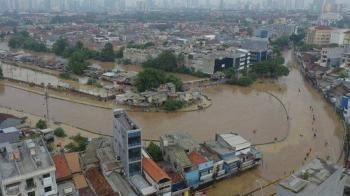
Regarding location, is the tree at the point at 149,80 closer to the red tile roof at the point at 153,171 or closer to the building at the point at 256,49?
the red tile roof at the point at 153,171

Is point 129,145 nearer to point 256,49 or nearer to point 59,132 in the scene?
point 59,132

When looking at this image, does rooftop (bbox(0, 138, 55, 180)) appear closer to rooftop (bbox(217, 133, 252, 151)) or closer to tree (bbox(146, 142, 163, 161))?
tree (bbox(146, 142, 163, 161))

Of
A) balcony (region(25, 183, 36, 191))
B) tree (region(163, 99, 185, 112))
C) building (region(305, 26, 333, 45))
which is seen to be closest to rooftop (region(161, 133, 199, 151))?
balcony (region(25, 183, 36, 191))

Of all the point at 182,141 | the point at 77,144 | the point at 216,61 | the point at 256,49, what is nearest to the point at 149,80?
the point at 216,61

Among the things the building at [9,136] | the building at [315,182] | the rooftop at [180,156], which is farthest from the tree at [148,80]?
the building at [315,182]

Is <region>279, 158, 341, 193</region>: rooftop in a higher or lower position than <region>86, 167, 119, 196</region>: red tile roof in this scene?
higher

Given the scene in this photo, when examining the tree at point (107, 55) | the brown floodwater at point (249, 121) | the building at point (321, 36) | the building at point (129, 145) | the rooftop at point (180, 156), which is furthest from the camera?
the building at point (321, 36)
